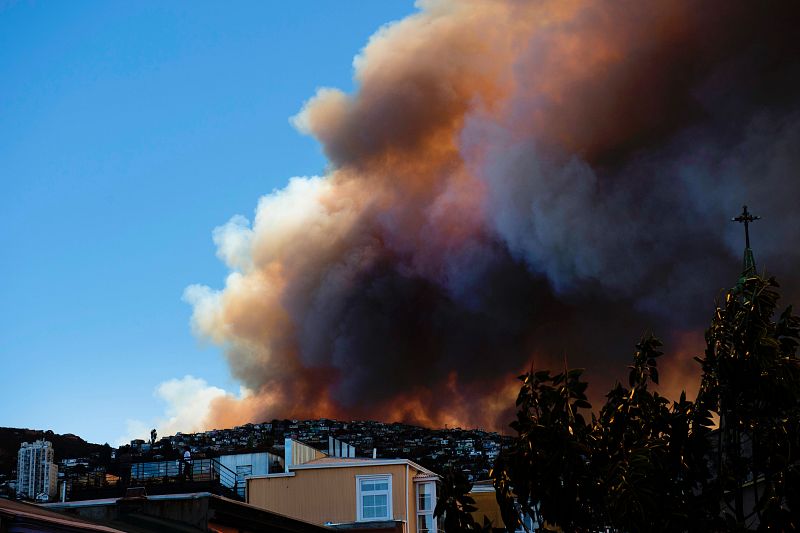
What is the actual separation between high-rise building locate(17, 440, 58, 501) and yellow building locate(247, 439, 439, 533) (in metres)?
9.09

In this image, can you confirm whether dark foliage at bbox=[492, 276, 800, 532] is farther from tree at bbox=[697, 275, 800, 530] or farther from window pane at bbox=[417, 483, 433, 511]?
window pane at bbox=[417, 483, 433, 511]

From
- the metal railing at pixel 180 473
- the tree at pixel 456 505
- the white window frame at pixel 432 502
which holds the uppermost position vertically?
the metal railing at pixel 180 473

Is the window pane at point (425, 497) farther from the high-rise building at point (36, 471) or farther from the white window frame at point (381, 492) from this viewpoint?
the high-rise building at point (36, 471)

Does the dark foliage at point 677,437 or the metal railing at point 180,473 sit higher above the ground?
the metal railing at point 180,473

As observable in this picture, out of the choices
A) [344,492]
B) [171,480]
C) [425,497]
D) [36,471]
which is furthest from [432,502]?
[36,471]

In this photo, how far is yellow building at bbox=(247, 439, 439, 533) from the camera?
1971 inches

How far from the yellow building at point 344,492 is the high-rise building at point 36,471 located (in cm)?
909

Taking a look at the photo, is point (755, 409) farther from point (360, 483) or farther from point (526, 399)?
point (360, 483)

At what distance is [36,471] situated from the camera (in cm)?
5647

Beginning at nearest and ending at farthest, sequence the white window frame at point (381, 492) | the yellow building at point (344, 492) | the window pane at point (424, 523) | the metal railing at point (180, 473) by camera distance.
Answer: the metal railing at point (180, 473)
the white window frame at point (381, 492)
the yellow building at point (344, 492)
the window pane at point (424, 523)

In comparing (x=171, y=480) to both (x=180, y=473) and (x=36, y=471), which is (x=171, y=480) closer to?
(x=180, y=473)

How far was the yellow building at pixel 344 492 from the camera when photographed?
50.1 metres

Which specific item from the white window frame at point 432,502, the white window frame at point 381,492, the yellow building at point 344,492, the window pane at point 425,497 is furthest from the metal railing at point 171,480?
the window pane at point 425,497

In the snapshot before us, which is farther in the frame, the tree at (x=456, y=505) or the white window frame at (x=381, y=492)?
the white window frame at (x=381, y=492)
